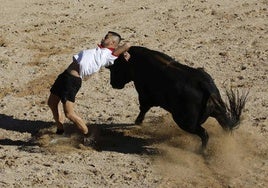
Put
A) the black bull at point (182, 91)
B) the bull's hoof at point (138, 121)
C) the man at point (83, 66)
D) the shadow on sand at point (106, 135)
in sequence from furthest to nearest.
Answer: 1. the bull's hoof at point (138, 121)
2. the shadow on sand at point (106, 135)
3. the man at point (83, 66)
4. the black bull at point (182, 91)

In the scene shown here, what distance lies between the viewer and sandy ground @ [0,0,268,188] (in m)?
7.27

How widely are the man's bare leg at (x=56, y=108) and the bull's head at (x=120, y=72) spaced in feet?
2.62

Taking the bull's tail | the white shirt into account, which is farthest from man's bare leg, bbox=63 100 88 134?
the bull's tail

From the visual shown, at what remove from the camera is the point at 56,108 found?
7.81m

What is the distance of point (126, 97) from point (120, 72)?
128 cm

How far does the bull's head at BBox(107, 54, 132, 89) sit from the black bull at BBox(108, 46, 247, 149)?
0.03 m

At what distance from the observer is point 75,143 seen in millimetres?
7949

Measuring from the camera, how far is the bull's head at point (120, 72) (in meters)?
7.84

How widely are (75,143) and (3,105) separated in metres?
1.66

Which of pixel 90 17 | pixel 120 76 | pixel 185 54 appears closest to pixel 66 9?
pixel 90 17

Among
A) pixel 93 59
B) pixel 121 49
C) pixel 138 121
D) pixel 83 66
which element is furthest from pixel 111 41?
pixel 138 121

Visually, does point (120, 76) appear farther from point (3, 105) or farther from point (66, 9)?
point (66, 9)

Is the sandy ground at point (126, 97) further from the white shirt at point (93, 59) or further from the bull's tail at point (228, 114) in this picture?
the white shirt at point (93, 59)

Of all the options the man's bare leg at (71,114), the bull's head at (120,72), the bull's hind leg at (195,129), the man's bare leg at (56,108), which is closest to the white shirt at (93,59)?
the bull's head at (120,72)
